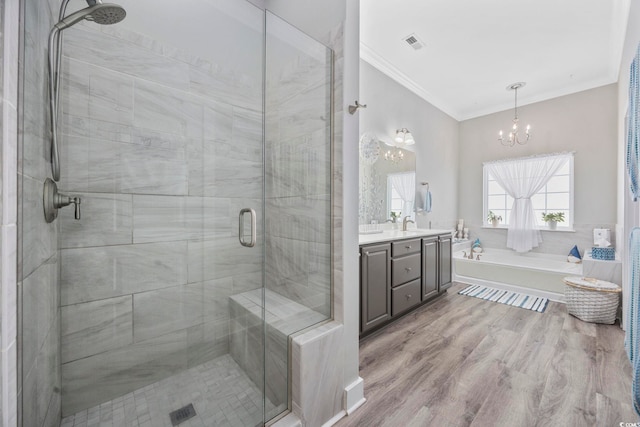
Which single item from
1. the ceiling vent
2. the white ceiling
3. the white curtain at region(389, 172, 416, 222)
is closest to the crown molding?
the white ceiling

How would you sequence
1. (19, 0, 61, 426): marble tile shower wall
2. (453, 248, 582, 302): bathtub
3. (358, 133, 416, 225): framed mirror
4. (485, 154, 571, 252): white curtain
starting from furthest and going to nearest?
1. (485, 154, 571, 252): white curtain
2. (453, 248, 582, 302): bathtub
3. (358, 133, 416, 225): framed mirror
4. (19, 0, 61, 426): marble tile shower wall

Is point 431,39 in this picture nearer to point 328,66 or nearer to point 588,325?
point 328,66

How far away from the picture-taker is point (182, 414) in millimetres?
1301

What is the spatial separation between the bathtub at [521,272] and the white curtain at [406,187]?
1249 millimetres

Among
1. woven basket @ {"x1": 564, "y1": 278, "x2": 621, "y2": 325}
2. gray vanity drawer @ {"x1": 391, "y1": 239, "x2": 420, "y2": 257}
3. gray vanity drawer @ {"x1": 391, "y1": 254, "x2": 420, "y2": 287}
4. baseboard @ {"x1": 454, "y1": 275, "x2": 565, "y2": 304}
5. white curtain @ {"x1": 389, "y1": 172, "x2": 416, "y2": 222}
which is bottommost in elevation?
baseboard @ {"x1": 454, "y1": 275, "x2": 565, "y2": 304}

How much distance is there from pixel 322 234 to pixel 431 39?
274 centimetres

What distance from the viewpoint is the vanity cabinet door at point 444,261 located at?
327cm

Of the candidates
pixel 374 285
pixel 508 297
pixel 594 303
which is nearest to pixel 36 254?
pixel 374 285

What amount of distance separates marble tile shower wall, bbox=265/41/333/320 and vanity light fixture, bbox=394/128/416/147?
2310 mm

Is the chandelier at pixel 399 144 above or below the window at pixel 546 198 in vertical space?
above

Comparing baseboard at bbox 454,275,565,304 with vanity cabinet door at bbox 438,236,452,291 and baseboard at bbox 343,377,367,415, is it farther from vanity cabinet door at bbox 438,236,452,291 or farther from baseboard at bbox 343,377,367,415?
baseboard at bbox 343,377,367,415

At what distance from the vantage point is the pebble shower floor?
1.29 m

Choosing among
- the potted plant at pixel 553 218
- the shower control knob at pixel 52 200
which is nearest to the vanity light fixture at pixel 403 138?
the potted plant at pixel 553 218

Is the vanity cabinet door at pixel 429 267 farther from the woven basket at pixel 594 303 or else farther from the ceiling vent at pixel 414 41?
the ceiling vent at pixel 414 41
